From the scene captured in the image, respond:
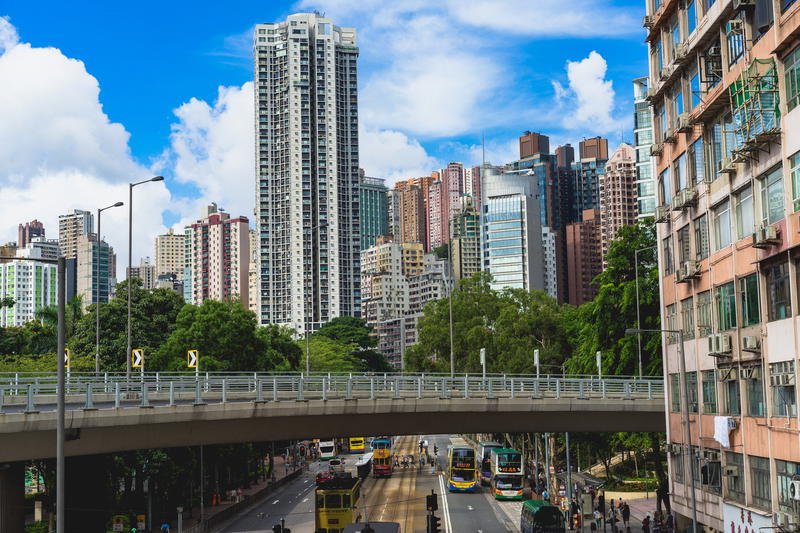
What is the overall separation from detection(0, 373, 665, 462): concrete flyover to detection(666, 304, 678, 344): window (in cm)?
738

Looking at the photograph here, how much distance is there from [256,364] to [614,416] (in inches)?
1247

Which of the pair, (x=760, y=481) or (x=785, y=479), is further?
(x=760, y=481)

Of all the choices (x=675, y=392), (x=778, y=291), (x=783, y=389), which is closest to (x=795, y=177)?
(x=778, y=291)

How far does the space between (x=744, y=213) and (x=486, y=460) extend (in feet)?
159

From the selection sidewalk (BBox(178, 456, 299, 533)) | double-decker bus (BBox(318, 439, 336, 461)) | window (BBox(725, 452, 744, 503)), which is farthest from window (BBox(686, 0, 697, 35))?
double-decker bus (BBox(318, 439, 336, 461))

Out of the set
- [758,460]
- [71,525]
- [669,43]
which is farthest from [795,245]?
[71,525]

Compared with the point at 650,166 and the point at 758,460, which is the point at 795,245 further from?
the point at 650,166

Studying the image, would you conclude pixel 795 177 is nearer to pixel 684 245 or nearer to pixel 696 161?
pixel 696 161

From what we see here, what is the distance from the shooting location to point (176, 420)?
133 feet

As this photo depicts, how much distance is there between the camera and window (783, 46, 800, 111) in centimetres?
2922

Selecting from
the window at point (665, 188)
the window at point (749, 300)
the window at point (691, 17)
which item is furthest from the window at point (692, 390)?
the window at point (691, 17)

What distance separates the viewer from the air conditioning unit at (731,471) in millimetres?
35469

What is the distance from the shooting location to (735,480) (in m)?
35.8

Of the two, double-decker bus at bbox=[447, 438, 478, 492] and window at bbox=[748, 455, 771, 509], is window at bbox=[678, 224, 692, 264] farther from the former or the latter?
double-decker bus at bbox=[447, 438, 478, 492]
